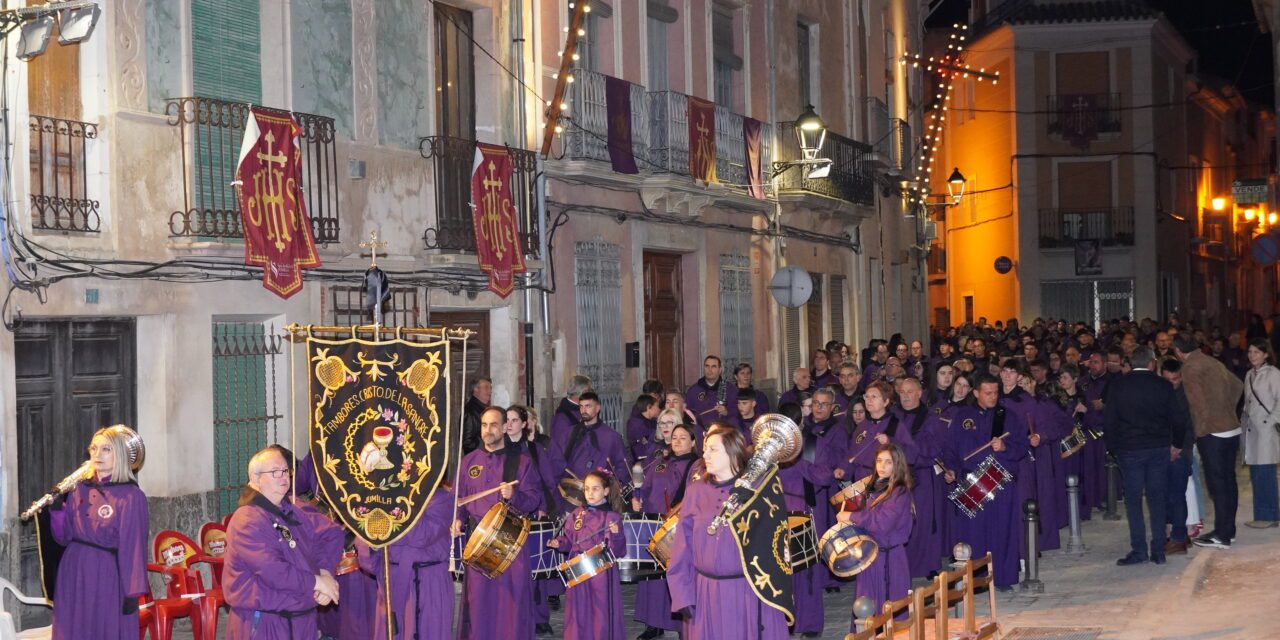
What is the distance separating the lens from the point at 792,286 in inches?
909

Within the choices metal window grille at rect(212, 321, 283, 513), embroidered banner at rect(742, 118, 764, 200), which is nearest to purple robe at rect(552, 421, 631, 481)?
metal window grille at rect(212, 321, 283, 513)

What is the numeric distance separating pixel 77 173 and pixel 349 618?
168 inches

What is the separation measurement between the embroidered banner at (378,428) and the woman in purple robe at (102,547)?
1326 mm

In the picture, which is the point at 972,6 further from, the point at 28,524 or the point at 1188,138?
the point at 28,524

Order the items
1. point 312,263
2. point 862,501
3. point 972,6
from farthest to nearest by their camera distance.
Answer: point 972,6 < point 312,263 < point 862,501

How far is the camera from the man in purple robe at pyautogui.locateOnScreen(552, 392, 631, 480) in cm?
1388

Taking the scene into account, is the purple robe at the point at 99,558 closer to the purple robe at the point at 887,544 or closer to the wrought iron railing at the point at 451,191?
the purple robe at the point at 887,544

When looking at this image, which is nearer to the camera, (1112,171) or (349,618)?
(349,618)

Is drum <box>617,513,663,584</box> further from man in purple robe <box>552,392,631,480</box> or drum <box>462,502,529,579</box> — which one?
man in purple robe <box>552,392,631,480</box>

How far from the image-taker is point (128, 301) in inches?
537

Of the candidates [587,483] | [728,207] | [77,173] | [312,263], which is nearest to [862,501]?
[587,483]

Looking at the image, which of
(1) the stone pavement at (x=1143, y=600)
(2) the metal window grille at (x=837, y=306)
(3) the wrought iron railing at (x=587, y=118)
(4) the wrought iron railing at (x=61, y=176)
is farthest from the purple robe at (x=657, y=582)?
(2) the metal window grille at (x=837, y=306)

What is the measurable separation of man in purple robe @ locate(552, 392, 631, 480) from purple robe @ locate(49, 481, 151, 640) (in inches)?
169

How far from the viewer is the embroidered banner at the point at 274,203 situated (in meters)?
14.1
